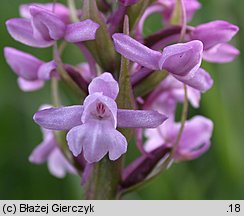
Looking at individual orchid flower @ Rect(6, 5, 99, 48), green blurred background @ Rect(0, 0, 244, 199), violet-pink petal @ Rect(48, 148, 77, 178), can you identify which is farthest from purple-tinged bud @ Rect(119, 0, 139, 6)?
green blurred background @ Rect(0, 0, 244, 199)

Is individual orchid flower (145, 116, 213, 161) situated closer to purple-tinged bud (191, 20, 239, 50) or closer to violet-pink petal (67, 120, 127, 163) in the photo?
purple-tinged bud (191, 20, 239, 50)

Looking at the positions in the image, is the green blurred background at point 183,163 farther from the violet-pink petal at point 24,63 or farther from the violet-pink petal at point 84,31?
the violet-pink petal at point 84,31

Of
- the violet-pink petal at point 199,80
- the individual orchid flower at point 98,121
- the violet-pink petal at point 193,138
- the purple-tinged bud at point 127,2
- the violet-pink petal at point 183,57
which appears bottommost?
the violet-pink petal at point 193,138

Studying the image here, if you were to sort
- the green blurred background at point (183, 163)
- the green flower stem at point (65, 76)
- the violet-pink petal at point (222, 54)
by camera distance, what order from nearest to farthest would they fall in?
the green flower stem at point (65, 76)
the violet-pink petal at point (222, 54)
the green blurred background at point (183, 163)

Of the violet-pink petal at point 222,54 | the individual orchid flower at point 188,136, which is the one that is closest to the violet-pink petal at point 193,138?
the individual orchid flower at point 188,136

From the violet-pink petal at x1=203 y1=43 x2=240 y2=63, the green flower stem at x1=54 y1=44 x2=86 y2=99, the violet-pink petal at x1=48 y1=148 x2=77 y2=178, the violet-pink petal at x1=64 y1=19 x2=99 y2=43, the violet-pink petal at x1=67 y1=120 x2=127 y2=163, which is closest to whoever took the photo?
the violet-pink petal at x1=67 y1=120 x2=127 y2=163

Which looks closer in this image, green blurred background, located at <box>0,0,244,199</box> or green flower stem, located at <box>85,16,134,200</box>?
A: green flower stem, located at <box>85,16,134,200</box>
